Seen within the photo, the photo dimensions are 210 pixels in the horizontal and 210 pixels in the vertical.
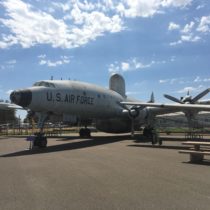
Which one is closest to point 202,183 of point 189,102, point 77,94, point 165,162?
point 165,162

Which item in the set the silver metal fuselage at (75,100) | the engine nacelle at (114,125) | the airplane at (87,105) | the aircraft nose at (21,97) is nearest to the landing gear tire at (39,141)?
the airplane at (87,105)

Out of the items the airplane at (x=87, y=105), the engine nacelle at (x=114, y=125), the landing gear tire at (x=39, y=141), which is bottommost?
the landing gear tire at (x=39, y=141)

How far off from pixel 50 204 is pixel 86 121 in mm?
22122

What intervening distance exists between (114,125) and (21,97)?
1365cm

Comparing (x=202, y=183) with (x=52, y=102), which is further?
(x=52, y=102)

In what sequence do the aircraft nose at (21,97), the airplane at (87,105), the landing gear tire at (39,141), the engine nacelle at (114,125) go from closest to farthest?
the aircraft nose at (21,97), the landing gear tire at (39,141), the airplane at (87,105), the engine nacelle at (114,125)

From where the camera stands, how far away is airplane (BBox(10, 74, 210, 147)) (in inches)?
718

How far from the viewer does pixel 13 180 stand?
28.1ft

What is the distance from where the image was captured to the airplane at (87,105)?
718 inches

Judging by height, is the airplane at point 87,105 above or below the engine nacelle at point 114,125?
above

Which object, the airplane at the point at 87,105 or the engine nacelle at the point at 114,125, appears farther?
the engine nacelle at the point at 114,125

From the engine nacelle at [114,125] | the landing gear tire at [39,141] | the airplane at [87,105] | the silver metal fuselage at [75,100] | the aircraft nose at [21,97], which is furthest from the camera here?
the engine nacelle at [114,125]

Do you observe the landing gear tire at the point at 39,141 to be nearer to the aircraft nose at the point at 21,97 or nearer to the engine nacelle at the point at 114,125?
the aircraft nose at the point at 21,97

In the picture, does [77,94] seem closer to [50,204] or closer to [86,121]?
[86,121]
